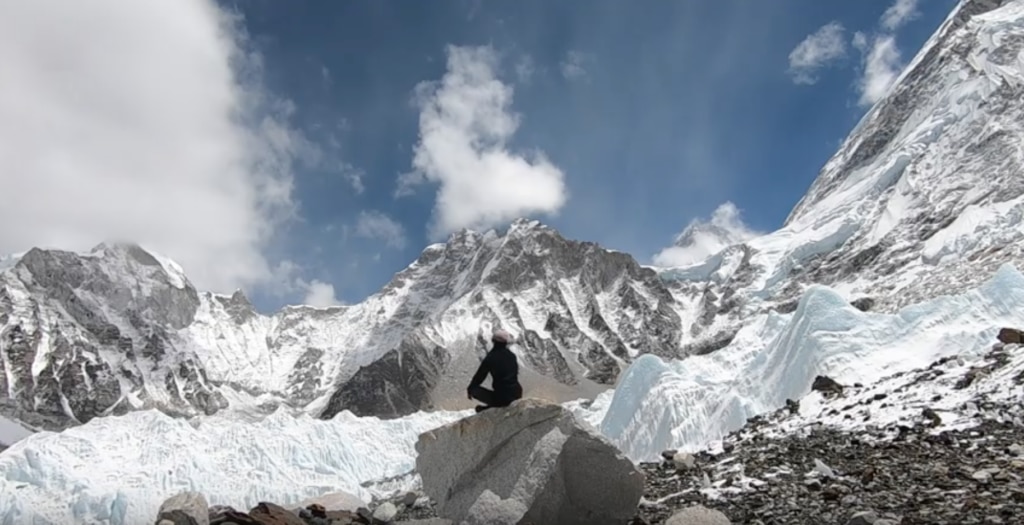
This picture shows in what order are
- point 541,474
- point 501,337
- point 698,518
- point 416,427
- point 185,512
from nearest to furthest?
point 698,518
point 541,474
point 501,337
point 185,512
point 416,427

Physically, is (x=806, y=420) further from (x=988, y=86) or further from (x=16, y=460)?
(x=988, y=86)

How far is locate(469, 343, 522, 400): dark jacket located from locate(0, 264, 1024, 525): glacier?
1150 cm

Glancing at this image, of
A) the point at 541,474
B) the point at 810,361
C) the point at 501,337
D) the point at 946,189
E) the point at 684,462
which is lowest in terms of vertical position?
the point at 541,474

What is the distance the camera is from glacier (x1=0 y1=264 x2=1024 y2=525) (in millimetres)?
22141

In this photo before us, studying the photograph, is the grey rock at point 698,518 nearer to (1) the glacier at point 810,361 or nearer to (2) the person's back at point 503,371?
(2) the person's back at point 503,371

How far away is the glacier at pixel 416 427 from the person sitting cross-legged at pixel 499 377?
37.7ft

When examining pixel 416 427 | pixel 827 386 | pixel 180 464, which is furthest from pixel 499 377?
pixel 416 427

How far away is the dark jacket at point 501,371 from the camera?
1264cm

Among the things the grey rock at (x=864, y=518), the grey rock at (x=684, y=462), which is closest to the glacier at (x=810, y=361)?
the grey rock at (x=684, y=462)

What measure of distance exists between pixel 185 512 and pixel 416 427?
73980 millimetres

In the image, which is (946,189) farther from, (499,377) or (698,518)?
(698,518)

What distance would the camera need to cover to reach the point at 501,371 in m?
12.6

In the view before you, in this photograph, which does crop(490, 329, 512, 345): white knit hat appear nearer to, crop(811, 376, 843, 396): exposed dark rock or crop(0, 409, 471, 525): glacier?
crop(811, 376, 843, 396): exposed dark rock

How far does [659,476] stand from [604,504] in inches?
177
